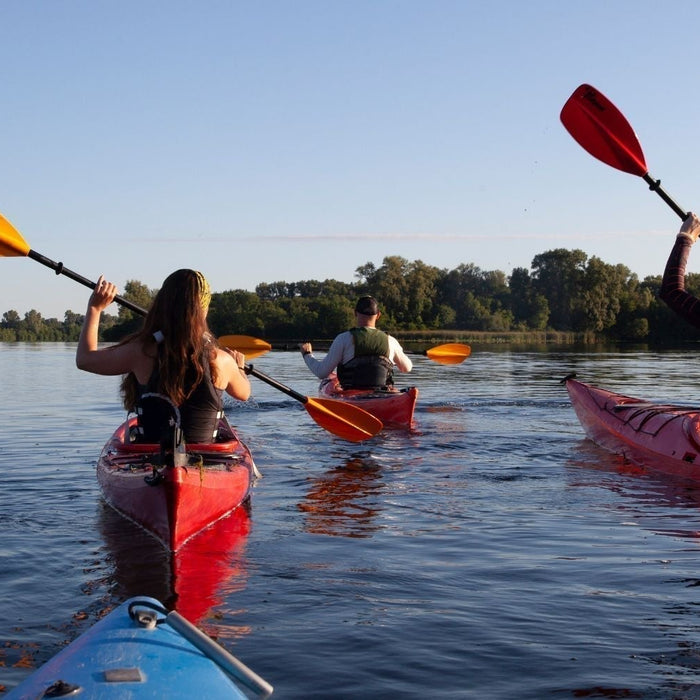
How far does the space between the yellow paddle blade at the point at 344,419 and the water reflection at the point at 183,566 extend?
82.6 inches

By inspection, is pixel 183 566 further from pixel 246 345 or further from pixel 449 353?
pixel 449 353

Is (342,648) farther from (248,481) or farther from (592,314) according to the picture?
(592,314)

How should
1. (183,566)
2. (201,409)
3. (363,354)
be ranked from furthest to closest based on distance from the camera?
(363,354) < (201,409) < (183,566)

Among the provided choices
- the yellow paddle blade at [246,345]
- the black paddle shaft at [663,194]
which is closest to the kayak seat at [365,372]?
the yellow paddle blade at [246,345]

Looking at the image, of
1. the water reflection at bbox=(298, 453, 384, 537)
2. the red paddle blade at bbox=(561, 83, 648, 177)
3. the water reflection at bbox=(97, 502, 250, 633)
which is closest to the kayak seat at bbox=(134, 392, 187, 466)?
the water reflection at bbox=(97, 502, 250, 633)

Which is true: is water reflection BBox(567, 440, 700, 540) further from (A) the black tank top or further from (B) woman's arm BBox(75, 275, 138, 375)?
(B) woman's arm BBox(75, 275, 138, 375)

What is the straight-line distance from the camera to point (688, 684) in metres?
3.24

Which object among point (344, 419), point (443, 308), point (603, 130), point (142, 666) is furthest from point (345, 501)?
point (443, 308)

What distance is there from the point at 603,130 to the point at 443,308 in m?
73.3

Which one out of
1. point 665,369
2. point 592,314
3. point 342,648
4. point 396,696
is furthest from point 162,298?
point 592,314

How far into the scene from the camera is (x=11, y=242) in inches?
241

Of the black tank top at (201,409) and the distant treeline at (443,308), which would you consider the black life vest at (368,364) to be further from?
the distant treeline at (443,308)

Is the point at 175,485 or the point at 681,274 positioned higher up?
the point at 681,274

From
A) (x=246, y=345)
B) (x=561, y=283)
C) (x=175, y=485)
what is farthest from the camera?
(x=561, y=283)
